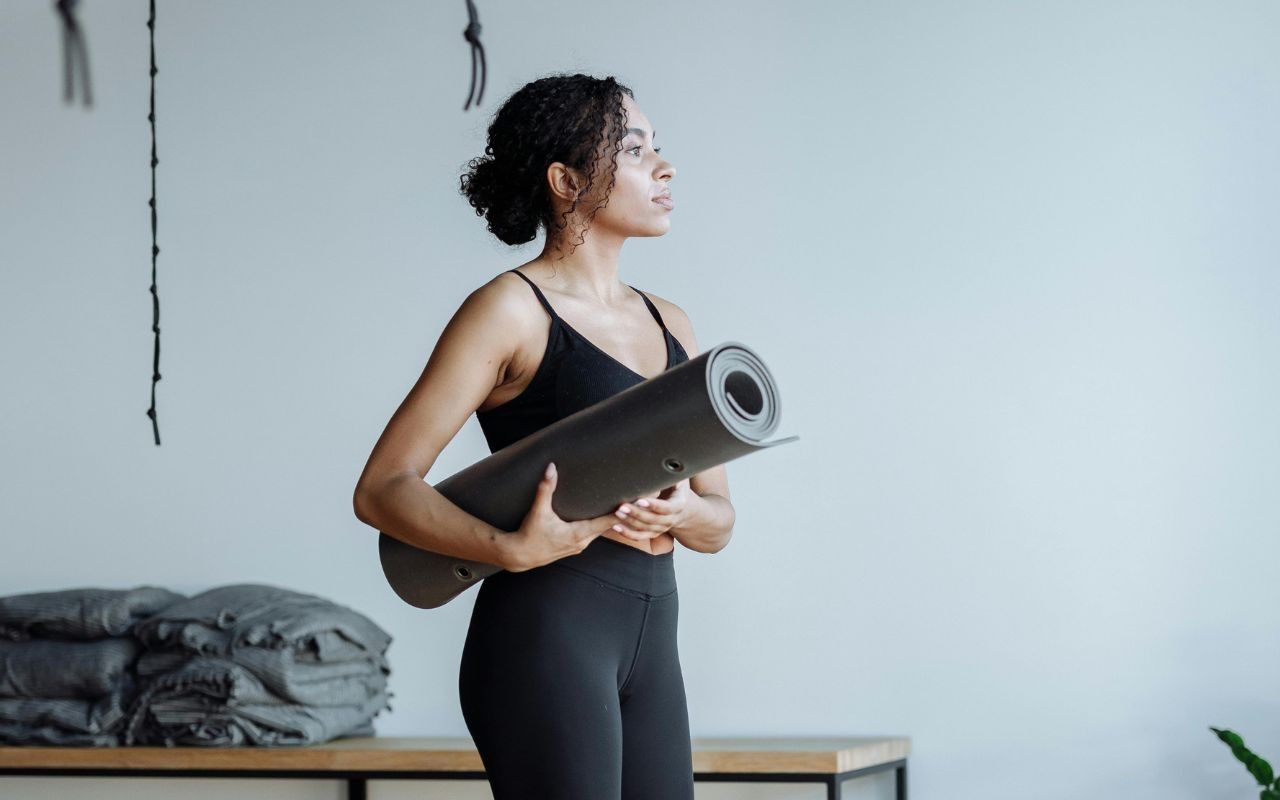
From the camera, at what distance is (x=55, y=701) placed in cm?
263

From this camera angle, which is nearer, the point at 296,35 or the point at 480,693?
the point at 480,693

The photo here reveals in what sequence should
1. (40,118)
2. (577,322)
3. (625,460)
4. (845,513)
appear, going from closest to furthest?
(625,460), (577,322), (845,513), (40,118)

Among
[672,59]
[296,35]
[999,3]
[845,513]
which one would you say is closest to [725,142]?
[672,59]

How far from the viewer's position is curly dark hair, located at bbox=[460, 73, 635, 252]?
1514mm

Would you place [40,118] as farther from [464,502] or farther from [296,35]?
[464,502]

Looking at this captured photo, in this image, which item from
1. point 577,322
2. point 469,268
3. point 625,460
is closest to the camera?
point 625,460

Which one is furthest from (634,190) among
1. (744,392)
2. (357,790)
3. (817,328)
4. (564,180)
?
(357,790)

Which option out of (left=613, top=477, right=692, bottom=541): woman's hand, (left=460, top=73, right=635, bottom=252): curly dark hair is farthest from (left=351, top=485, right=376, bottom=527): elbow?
(left=460, top=73, right=635, bottom=252): curly dark hair

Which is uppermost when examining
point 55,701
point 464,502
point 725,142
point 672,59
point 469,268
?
point 672,59

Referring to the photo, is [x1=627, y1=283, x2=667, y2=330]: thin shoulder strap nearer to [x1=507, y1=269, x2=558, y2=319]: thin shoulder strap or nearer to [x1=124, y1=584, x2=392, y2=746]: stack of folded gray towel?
[x1=507, y1=269, x2=558, y2=319]: thin shoulder strap

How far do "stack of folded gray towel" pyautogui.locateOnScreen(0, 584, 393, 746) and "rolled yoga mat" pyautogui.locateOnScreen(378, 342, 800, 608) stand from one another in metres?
1.32

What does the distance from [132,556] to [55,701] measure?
1.36 ft

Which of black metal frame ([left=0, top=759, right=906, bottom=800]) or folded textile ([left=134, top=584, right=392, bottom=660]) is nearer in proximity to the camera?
black metal frame ([left=0, top=759, right=906, bottom=800])

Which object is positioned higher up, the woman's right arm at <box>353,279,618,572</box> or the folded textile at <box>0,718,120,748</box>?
the woman's right arm at <box>353,279,618,572</box>
